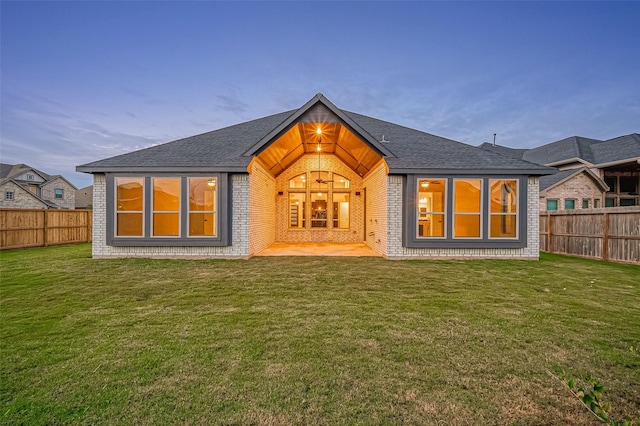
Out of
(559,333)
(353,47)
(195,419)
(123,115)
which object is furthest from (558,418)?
(123,115)

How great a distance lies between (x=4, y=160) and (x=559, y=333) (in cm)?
4931

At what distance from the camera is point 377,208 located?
408 inches

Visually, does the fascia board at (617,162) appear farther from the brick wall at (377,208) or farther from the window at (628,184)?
the brick wall at (377,208)

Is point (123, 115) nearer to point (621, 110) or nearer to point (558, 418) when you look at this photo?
point (558, 418)

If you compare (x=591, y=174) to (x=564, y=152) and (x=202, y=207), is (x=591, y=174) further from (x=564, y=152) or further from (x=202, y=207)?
(x=202, y=207)

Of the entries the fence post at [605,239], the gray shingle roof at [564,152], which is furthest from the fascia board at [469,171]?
the gray shingle roof at [564,152]

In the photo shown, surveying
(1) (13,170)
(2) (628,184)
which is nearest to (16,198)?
(1) (13,170)

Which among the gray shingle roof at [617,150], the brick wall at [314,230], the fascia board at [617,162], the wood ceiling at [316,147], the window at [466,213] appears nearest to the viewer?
the window at [466,213]

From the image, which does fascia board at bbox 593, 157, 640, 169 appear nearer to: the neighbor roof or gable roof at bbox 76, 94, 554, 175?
the neighbor roof

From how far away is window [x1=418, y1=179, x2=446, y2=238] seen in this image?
887 cm

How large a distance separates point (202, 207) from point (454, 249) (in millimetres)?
8003

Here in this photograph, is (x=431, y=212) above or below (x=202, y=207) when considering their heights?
below

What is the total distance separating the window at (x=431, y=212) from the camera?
29.1 ft

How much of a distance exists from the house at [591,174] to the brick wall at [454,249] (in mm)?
10131
